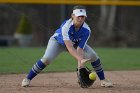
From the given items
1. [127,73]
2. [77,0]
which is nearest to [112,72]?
[127,73]

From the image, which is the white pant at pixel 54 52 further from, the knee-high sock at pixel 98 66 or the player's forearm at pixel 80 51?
the player's forearm at pixel 80 51

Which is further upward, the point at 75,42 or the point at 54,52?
the point at 75,42

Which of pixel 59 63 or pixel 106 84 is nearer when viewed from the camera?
pixel 106 84

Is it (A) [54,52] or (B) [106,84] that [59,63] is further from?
(A) [54,52]

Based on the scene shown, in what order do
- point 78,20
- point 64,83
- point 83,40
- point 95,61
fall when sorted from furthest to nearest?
point 64,83
point 95,61
point 83,40
point 78,20

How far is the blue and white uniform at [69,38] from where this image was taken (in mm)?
7945

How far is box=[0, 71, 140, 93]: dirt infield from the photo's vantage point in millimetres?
7922

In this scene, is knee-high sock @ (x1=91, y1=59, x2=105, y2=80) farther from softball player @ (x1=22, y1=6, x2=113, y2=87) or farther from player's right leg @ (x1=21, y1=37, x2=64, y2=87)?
player's right leg @ (x1=21, y1=37, x2=64, y2=87)

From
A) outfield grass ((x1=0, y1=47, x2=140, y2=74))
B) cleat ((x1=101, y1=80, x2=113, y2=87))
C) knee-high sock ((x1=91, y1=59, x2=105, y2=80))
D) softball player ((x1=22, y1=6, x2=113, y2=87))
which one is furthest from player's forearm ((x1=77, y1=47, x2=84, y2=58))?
outfield grass ((x1=0, y1=47, x2=140, y2=74))

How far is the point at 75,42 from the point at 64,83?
1002mm

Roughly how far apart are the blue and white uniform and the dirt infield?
1.71 ft

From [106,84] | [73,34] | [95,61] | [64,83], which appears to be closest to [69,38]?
[73,34]

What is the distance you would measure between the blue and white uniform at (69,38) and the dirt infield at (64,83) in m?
0.52

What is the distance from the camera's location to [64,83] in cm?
887
